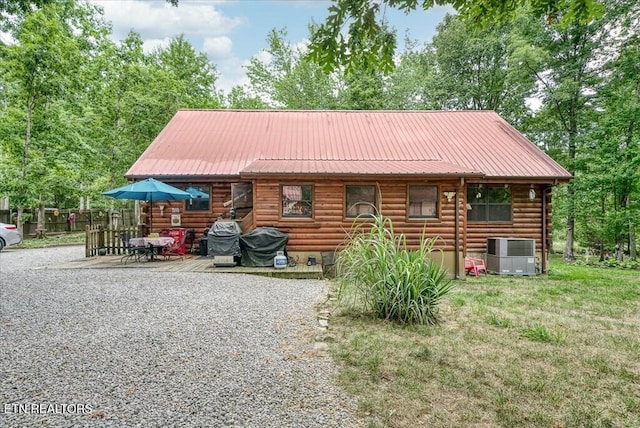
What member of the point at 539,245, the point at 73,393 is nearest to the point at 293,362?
the point at 73,393

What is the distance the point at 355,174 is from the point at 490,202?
5233 millimetres

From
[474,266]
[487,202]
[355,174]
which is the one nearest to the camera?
[355,174]

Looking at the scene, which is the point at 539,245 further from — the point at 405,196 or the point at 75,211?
the point at 75,211

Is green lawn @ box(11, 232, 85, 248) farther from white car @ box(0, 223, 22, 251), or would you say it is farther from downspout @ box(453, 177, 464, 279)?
downspout @ box(453, 177, 464, 279)

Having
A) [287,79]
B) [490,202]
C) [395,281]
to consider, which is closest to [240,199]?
[395,281]

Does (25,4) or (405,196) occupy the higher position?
(25,4)

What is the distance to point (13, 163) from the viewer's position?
49.9 feet

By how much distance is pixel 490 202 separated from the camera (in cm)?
1166

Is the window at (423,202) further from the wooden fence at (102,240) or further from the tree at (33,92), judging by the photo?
the tree at (33,92)

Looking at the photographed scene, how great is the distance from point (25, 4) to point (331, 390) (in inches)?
295

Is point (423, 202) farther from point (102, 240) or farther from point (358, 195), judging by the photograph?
point (102, 240)

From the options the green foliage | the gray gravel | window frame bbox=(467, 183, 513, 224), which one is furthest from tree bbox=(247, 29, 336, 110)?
the gray gravel

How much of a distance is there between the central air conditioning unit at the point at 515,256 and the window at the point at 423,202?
2.53 meters

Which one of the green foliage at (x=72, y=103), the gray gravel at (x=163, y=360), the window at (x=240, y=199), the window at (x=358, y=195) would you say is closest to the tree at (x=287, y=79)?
the green foliage at (x=72, y=103)
